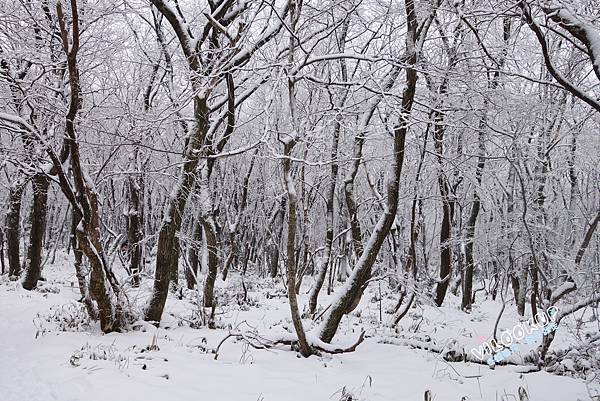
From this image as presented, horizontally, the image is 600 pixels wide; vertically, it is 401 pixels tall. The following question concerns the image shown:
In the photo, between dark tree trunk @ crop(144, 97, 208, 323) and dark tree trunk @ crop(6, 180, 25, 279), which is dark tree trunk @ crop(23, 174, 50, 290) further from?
dark tree trunk @ crop(144, 97, 208, 323)

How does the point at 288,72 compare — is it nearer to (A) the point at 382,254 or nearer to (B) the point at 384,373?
(B) the point at 384,373

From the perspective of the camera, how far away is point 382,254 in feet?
81.0

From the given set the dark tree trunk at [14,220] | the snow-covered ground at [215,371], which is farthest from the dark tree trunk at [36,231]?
the snow-covered ground at [215,371]

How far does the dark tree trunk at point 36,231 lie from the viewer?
43.2 ft

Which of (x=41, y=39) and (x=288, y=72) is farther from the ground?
(x=41, y=39)

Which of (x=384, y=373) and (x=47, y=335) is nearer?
(x=384, y=373)

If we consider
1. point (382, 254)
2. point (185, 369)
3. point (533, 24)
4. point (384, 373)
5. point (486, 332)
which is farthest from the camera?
point (382, 254)

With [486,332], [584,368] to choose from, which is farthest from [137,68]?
[584,368]

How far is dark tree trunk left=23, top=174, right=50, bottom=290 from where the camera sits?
43.2 ft

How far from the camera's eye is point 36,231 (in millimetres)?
13367

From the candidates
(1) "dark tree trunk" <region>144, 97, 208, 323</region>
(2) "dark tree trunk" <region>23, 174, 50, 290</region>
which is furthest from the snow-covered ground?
(2) "dark tree trunk" <region>23, 174, 50, 290</region>

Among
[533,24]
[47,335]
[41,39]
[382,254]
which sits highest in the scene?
[41,39]

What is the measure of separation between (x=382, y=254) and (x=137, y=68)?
50.6 ft

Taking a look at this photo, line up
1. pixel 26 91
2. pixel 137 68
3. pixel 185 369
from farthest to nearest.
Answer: pixel 137 68
pixel 26 91
pixel 185 369
